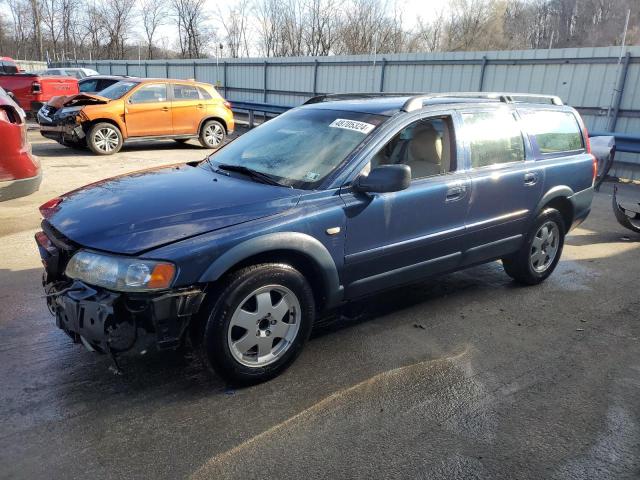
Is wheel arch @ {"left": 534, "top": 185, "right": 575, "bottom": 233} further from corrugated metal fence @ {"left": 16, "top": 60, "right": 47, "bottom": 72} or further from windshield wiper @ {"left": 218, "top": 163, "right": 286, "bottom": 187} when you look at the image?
corrugated metal fence @ {"left": 16, "top": 60, "right": 47, "bottom": 72}

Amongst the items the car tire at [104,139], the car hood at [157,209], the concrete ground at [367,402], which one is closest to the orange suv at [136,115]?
the car tire at [104,139]

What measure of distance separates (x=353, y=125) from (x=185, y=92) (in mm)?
10054

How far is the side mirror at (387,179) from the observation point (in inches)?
130

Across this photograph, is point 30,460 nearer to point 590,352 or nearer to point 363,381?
point 363,381

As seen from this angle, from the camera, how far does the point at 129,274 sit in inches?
106

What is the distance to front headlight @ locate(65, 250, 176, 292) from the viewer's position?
2.69 meters

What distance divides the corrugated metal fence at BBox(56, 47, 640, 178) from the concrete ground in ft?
27.7

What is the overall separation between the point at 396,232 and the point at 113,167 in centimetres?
803

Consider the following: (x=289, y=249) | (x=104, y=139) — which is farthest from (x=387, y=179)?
(x=104, y=139)

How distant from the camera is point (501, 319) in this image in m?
4.28

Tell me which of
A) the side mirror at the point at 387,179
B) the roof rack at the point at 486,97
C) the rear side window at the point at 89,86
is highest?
the roof rack at the point at 486,97

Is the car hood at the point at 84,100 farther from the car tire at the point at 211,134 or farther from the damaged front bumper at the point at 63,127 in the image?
the car tire at the point at 211,134

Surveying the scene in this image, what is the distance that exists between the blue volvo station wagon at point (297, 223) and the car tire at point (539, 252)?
2 cm

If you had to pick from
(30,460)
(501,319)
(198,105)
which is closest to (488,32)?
(198,105)
